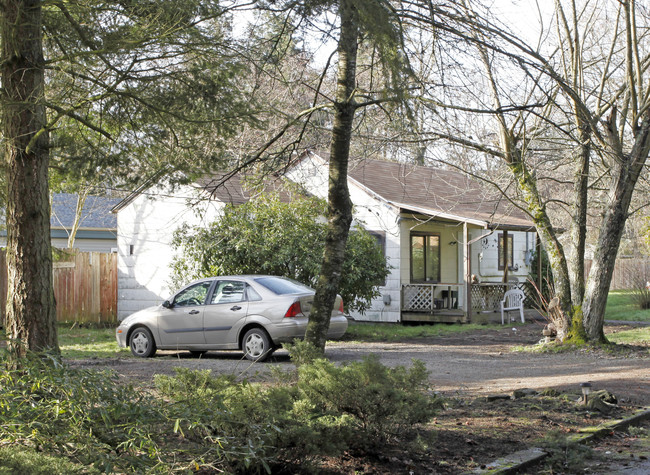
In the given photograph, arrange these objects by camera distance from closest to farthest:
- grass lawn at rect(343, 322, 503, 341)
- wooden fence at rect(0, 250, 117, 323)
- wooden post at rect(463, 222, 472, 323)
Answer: grass lawn at rect(343, 322, 503, 341), wooden post at rect(463, 222, 472, 323), wooden fence at rect(0, 250, 117, 323)

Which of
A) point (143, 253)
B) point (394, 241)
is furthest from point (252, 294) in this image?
point (143, 253)

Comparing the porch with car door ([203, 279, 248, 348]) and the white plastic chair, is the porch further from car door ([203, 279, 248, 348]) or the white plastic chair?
car door ([203, 279, 248, 348])

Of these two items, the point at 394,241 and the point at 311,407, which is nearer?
the point at 311,407

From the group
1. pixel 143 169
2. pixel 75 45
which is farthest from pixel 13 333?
pixel 75 45

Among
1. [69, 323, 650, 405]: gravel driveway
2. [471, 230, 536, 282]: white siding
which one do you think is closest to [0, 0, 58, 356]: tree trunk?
[69, 323, 650, 405]: gravel driveway

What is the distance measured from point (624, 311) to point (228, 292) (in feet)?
A: 59.7

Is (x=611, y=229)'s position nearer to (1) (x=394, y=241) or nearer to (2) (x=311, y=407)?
(1) (x=394, y=241)

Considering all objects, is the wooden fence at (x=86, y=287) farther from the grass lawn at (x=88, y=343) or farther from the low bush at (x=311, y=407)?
the low bush at (x=311, y=407)

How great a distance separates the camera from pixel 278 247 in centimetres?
1623

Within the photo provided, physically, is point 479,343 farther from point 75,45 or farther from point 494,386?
point 75,45

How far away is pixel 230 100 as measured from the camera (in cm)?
810

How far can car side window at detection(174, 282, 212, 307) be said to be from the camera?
12930 millimetres

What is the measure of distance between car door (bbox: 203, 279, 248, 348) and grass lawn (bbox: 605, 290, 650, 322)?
49.5 ft

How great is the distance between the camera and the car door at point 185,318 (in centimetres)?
1273
